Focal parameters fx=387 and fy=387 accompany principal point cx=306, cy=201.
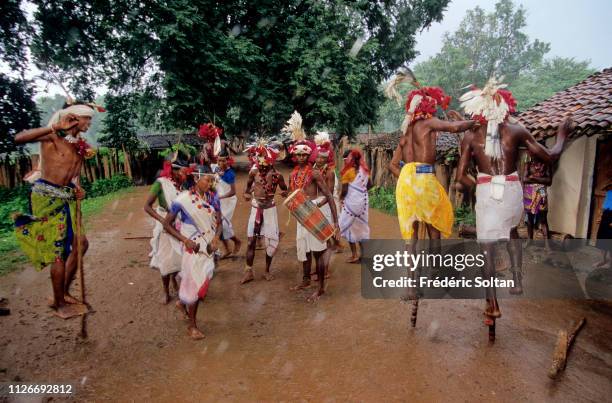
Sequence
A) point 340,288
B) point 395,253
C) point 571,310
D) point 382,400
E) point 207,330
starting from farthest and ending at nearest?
point 395,253, point 340,288, point 571,310, point 207,330, point 382,400

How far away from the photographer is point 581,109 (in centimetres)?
641

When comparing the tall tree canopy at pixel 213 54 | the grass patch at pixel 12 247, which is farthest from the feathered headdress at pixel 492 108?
the tall tree canopy at pixel 213 54

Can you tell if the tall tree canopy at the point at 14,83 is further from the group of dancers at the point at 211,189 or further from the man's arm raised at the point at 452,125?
the man's arm raised at the point at 452,125

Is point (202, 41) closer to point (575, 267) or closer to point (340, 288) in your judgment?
point (340, 288)

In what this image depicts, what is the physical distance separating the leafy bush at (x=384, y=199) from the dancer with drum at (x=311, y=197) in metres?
6.50

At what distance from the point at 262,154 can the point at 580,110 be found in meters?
5.25

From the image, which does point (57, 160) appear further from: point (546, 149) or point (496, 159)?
point (546, 149)

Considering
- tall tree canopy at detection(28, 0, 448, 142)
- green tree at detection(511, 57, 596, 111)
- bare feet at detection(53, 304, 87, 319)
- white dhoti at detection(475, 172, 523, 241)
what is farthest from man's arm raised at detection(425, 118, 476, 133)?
green tree at detection(511, 57, 596, 111)

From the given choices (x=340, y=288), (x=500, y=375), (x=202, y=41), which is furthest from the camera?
(x=202, y=41)

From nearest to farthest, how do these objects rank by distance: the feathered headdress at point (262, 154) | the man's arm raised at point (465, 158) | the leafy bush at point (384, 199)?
the man's arm raised at point (465, 158)
the feathered headdress at point (262, 154)
the leafy bush at point (384, 199)

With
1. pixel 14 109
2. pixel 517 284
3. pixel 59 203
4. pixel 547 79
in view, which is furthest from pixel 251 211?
pixel 547 79

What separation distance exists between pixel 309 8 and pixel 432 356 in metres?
17.9

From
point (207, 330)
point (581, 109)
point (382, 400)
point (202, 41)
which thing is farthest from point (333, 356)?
point (202, 41)

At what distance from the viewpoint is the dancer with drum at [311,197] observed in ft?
17.6
